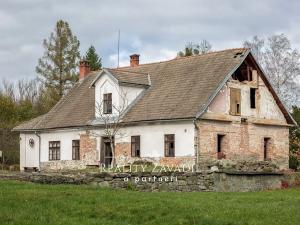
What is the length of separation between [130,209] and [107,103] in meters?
19.5

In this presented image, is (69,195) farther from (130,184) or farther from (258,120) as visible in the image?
(258,120)

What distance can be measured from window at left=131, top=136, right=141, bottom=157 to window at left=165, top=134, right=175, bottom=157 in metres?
2.10

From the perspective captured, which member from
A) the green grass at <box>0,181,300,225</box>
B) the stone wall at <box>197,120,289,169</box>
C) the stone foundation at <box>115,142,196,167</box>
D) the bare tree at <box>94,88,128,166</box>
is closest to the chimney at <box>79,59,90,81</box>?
the bare tree at <box>94,88,128,166</box>

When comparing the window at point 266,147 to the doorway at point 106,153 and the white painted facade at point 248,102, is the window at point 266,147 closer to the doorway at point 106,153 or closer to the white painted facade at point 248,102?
the white painted facade at point 248,102

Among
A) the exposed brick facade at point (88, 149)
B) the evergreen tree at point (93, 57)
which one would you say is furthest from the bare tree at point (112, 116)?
the evergreen tree at point (93, 57)

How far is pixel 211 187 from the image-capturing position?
25.0 metres

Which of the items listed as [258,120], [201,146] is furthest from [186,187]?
[258,120]

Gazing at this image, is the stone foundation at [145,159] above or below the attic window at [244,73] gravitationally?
below

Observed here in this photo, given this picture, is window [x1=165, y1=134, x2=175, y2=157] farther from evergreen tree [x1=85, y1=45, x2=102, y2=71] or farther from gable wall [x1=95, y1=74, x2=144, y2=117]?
evergreen tree [x1=85, y1=45, x2=102, y2=71]

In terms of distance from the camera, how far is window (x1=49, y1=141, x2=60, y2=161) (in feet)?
125

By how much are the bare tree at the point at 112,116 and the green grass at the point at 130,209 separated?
46.9 ft

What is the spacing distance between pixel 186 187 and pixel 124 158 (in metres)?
9.12

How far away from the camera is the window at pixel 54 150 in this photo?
38162mm

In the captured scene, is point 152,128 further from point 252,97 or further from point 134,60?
point 134,60
